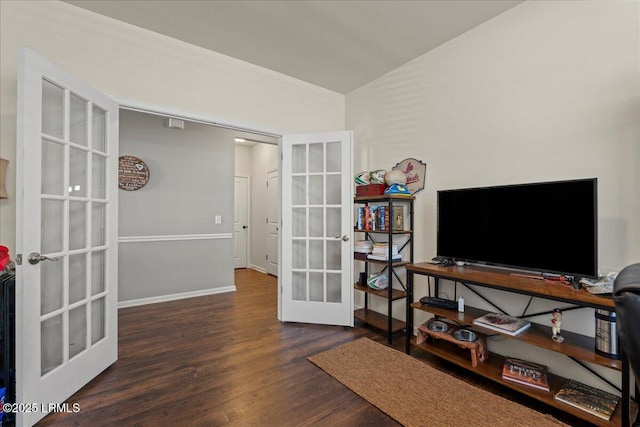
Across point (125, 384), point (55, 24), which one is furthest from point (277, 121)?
point (125, 384)

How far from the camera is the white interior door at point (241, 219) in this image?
635cm

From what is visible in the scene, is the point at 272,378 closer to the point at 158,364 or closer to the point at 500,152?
the point at 158,364

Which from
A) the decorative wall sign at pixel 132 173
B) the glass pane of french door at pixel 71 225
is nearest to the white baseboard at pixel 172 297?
the decorative wall sign at pixel 132 173

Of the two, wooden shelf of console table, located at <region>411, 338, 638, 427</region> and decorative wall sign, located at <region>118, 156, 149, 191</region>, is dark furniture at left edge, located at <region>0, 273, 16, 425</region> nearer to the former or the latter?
decorative wall sign, located at <region>118, 156, 149, 191</region>

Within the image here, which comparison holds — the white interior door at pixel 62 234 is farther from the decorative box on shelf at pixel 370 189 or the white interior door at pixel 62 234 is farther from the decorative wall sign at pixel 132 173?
the decorative box on shelf at pixel 370 189

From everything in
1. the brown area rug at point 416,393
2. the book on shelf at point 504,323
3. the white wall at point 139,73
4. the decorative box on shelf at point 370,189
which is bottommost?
the brown area rug at point 416,393

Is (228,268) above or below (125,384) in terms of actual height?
above

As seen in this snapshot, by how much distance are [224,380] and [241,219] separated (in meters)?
4.63

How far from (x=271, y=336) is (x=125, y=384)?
1.19 metres

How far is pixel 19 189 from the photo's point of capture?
157 centimetres

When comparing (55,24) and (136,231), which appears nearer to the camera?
(55,24)

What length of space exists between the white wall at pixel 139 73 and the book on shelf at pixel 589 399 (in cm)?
313

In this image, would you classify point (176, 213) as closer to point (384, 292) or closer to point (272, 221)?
point (272, 221)

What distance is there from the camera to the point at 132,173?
3.83 m
